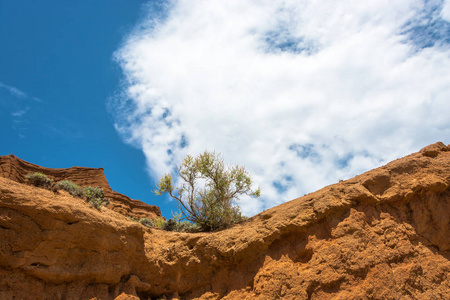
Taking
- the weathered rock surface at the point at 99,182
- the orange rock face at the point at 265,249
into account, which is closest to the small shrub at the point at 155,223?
the orange rock face at the point at 265,249

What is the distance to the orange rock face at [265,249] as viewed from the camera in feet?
21.4

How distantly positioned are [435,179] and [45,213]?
8442 millimetres

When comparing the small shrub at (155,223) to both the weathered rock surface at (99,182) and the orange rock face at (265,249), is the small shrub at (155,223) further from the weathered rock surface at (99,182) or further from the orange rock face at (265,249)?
the weathered rock surface at (99,182)

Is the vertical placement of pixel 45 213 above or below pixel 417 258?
above

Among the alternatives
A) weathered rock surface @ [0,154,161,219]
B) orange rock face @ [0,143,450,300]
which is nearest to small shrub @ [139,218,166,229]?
orange rock face @ [0,143,450,300]

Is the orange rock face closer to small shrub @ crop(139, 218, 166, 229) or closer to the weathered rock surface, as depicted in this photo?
small shrub @ crop(139, 218, 166, 229)

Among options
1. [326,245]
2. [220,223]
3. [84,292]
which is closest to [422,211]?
[326,245]

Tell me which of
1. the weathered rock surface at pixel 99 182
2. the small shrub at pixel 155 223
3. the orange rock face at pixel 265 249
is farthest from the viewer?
the weathered rock surface at pixel 99 182

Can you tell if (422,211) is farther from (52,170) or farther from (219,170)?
(52,170)

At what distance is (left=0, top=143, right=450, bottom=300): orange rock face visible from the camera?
21.4 ft

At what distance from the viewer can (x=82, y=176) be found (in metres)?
26.8

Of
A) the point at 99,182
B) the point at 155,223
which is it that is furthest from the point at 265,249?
the point at 99,182

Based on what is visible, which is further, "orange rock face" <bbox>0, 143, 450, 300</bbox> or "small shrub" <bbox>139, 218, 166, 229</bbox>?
"small shrub" <bbox>139, 218, 166, 229</bbox>

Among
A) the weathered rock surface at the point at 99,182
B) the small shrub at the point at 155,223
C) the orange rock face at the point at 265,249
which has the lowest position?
the orange rock face at the point at 265,249
